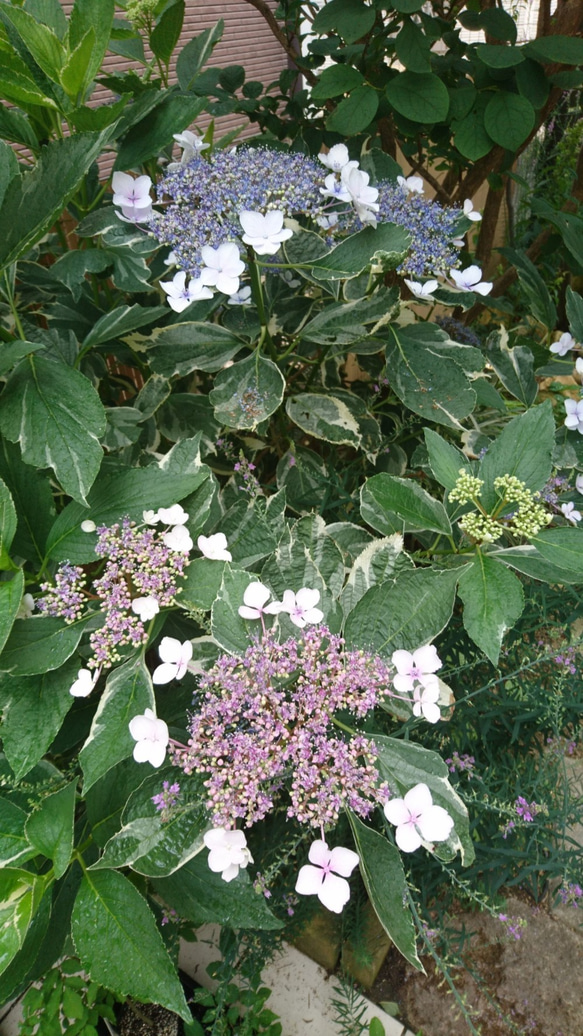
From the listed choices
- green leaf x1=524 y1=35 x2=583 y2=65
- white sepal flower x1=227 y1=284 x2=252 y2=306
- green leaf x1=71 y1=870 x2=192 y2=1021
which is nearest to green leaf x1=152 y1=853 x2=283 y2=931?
green leaf x1=71 y1=870 x2=192 y2=1021

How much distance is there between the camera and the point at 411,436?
98cm

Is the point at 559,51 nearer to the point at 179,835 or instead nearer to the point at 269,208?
the point at 269,208

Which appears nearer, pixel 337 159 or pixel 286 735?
pixel 286 735

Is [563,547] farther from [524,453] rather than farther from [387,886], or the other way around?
[387,886]

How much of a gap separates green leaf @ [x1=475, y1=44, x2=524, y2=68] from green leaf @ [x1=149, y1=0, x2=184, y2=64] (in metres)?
0.37

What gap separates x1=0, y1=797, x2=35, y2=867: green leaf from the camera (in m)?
0.56

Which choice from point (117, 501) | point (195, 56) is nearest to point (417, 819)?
point (117, 501)

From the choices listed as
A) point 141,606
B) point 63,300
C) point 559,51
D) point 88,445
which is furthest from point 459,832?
point 559,51

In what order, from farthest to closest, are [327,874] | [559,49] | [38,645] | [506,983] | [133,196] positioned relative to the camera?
[506,983] < [559,49] < [133,196] < [38,645] < [327,874]

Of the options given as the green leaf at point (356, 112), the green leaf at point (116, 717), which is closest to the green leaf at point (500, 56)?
the green leaf at point (356, 112)

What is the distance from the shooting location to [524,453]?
0.62 meters

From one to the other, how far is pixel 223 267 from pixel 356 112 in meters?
0.38

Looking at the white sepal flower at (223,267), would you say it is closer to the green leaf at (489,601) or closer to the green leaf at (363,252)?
the green leaf at (363,252)

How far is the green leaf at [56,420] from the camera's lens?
1.90 feet
